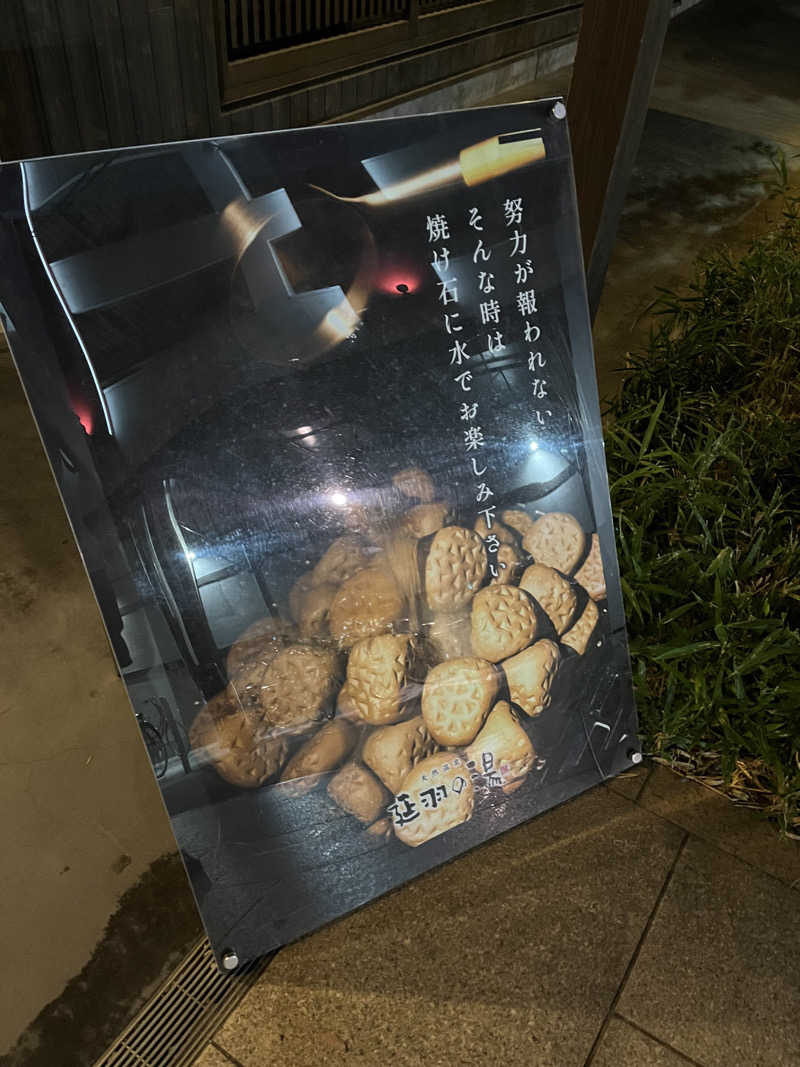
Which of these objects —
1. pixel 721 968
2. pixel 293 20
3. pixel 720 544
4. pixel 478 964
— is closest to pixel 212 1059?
pixel 478 964

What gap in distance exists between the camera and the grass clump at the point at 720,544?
2.52 metres

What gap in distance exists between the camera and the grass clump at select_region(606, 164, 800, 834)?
2.52 meters

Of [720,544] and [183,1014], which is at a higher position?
[720,544]

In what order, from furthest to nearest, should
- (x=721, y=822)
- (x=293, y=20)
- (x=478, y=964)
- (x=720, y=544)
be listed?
(x=293, y=20)
(x=720, y=544)
(x=721, y=822)
(x=478, y=964)

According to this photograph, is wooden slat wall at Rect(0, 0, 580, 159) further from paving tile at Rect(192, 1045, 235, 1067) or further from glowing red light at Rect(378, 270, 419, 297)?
paving tile at Rect(192, 1045, 235, 1067)

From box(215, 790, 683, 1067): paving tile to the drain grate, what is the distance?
1.9 inches

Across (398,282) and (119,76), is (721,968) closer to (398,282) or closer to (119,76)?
(398,282)

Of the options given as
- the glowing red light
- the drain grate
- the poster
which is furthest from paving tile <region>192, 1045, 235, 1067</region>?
the glowing red light

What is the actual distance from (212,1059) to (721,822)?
5.31 ft

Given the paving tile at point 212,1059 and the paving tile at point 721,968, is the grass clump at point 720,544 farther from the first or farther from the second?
the paving tile at point 212,1059

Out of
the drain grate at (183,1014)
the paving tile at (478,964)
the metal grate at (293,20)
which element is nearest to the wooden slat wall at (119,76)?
the metal grate at (293,20)

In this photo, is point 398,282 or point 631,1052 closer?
point 398,282

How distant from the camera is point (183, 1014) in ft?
6.68

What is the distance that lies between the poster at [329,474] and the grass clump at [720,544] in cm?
40
